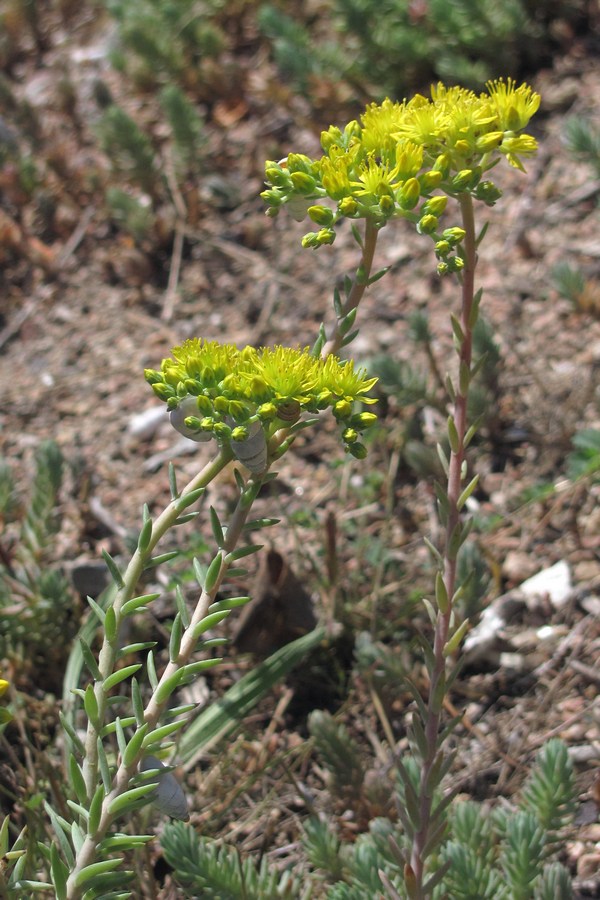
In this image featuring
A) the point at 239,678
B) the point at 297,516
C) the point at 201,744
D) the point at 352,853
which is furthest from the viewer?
the point at 297,516

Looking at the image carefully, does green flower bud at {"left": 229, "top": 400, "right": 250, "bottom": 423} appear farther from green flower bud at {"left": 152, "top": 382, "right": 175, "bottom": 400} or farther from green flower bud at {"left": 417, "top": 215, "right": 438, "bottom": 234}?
green flower bud at {"left": 417, "top": 215, "right": 438, "bottom": 234}

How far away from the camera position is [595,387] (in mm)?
3178

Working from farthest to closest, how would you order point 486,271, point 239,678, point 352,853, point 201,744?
point 486,271 → point 239,678 → point 201,744 → point 352,853

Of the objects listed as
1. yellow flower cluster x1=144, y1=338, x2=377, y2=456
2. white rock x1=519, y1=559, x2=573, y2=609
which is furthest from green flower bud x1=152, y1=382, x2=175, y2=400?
white rock x1=519, y1=559, x2=573, y2=609

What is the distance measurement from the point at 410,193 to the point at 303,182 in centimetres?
18

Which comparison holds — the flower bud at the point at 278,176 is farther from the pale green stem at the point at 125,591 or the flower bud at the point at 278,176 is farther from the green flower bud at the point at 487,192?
the pale green stem at the point at 125,591

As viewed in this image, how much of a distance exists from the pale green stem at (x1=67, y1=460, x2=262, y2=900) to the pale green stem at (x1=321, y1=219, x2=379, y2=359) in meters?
0.27

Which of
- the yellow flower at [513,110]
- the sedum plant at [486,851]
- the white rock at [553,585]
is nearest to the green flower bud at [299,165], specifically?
the yellow flower at [513,110]

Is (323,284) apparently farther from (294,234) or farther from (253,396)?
(253,396)

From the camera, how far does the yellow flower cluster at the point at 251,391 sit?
1.32m

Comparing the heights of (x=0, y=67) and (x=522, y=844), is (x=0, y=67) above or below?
above

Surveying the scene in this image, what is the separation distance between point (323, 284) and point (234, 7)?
7.37ft

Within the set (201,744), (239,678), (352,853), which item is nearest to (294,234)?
(239,678)

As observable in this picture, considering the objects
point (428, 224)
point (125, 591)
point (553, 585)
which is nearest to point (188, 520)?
point (125, 591)
